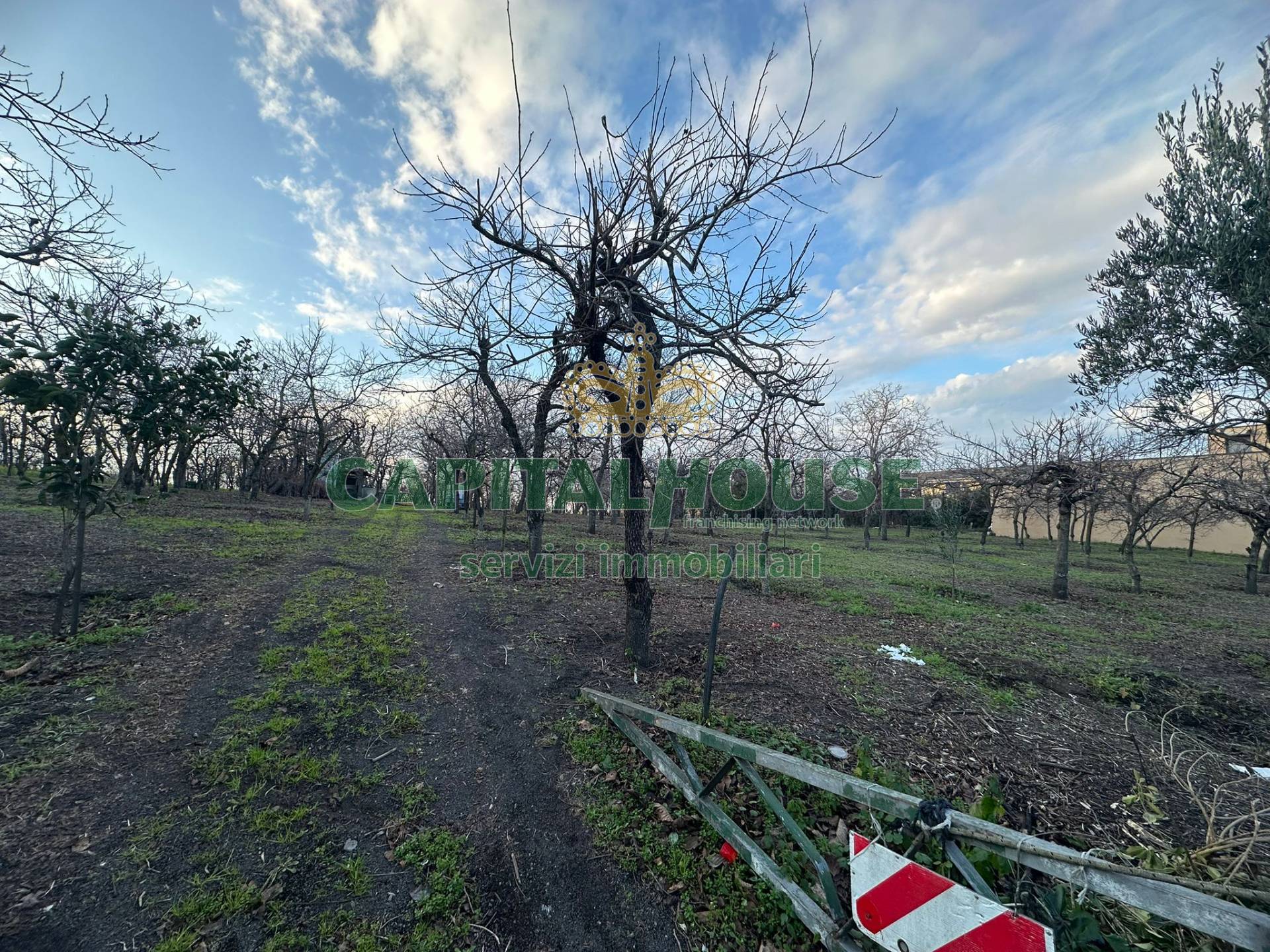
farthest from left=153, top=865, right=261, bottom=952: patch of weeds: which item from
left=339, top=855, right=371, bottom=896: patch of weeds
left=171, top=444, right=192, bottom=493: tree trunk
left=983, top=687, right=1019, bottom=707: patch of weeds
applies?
left=171, top=444, right=192, bottom=493: tree trunk

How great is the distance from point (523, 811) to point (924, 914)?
7.36 ft

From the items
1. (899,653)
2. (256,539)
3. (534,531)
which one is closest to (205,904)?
(899,653)

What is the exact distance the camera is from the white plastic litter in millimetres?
5332

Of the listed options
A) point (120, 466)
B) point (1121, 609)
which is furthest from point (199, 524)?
point (1121, 609)

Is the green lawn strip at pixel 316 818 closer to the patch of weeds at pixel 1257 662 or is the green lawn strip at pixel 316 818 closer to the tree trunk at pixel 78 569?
the tree trunk at pixel 78 569

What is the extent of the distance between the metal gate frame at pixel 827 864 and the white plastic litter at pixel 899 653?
3.67 m

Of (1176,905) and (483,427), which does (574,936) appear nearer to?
(1176,905)

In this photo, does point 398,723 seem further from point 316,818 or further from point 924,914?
point 924,914

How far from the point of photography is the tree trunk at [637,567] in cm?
461

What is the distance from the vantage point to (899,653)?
18.2 ft

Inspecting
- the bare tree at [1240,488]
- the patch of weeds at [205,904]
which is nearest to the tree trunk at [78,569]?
the patch of weeds at [205,904]

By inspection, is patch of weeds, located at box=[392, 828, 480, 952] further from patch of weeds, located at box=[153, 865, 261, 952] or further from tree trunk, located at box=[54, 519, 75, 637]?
tree trunk, located at box=[54, 519, 75, 637]

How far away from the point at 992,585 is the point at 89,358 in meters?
16.1

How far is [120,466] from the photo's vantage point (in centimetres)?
456
